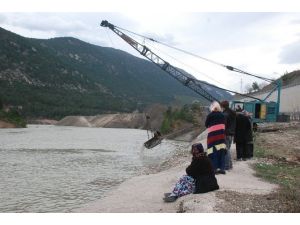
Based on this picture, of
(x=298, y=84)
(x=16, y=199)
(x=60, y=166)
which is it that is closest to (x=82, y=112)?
(x=298, y=84)

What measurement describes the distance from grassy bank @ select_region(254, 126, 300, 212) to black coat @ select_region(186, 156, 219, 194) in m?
1.28

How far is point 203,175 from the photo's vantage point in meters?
9.48

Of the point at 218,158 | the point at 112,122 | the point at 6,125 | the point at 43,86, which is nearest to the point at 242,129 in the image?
the point at 218,158

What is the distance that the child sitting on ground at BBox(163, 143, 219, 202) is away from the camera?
943 centimetres

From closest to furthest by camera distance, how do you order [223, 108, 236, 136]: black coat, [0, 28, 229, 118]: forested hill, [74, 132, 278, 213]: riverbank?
[74, 132, 278, 213]: riverbank
[223, 108, 236, 136]: black coat
[0, 28, 229, 118]: forested hill

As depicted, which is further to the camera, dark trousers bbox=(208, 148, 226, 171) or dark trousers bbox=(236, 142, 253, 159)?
dark trousers bbox=(236, 142, 253, 159)

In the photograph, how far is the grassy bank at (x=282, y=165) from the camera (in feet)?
28.6

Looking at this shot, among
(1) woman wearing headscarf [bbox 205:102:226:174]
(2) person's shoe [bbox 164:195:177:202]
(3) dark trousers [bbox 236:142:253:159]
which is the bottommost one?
(2) person's shoe [bbox 164:195:177:202]

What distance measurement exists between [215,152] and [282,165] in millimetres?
3649

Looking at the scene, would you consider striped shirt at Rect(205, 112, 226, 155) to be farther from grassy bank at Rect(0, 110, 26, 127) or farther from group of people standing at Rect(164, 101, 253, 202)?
grassy bank at Rect(0, 110, 26, 127)

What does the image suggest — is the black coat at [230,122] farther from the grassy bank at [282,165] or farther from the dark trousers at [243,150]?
the dark trousers at [243,150]

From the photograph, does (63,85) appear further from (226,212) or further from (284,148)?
(226,212)

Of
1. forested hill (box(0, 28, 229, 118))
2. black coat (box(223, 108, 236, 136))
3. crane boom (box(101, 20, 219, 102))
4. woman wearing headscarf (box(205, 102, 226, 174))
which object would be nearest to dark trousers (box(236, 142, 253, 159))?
black coat (box(223, 108, 236, 136))

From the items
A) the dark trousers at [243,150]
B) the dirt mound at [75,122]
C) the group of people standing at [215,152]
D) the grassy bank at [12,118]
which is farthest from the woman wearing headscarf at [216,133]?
the dirt mound at [75,122]
